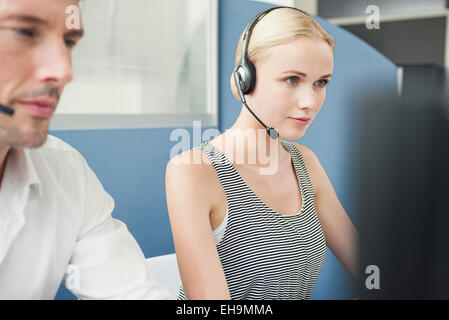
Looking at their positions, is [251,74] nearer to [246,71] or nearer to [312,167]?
[246,71]

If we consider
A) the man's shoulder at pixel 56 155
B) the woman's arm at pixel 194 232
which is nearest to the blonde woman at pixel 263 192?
the woman's arm at pixel 194 232

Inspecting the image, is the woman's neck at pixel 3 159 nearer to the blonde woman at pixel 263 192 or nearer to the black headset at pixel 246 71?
the blonde woman at pixel 263 192

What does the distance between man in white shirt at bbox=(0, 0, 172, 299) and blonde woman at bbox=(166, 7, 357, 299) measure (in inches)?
3.8

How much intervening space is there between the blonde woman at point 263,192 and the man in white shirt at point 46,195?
0.10m

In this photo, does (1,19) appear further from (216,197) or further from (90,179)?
(216,197)

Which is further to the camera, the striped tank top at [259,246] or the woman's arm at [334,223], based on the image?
the woman's arm at [334,223]

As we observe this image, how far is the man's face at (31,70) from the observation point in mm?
407

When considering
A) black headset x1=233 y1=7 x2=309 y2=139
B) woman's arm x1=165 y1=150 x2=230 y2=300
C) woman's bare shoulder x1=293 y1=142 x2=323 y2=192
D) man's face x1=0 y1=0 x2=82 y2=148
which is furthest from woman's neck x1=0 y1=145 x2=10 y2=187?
woman's bare shoulder x1=293 y1=142 x2=323 y2=192

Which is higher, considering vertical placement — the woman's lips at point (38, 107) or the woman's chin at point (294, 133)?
the woman's lips at point (38, 107)

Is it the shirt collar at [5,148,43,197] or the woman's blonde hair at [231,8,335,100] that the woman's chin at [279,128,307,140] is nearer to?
the woman's blonde hair at [231,8,335,100]

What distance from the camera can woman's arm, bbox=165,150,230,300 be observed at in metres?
0.64

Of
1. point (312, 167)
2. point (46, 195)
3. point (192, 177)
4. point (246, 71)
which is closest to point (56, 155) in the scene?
point (46, 195)

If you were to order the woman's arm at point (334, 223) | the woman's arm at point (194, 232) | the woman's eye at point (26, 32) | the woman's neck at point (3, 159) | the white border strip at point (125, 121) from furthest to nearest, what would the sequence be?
the white border strip at point (125, 121), the woman's arm at point (334, 223), the woman's arm at point (194, 232), the woman's neck at point (3, 159), the woman's eye at point (26, 32)

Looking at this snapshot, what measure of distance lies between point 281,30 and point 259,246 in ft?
1.15
